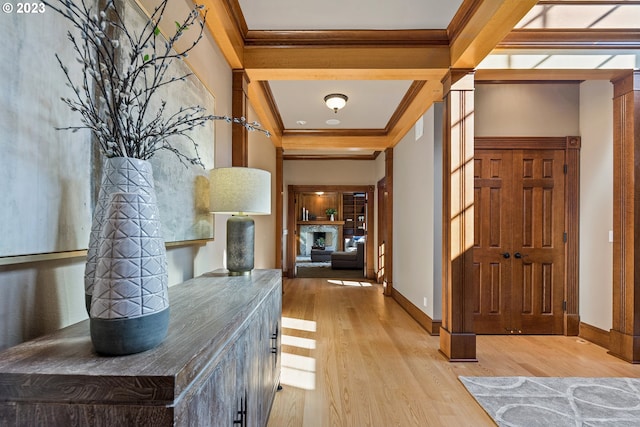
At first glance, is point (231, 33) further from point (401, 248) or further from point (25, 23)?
point (401, 248)

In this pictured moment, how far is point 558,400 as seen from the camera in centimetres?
225

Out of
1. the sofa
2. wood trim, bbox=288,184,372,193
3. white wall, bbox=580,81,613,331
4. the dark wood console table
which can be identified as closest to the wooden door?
white wall, bbox=580,81,613,331

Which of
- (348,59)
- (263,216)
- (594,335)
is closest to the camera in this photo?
(348,59)

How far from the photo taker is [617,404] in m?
2.20

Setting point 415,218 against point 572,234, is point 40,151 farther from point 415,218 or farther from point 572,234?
point 572,234

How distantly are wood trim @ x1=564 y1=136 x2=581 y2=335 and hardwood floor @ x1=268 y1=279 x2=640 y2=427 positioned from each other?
250 mm

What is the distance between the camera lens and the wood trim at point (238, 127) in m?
2.81

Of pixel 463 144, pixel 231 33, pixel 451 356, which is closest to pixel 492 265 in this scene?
pixel 451 356

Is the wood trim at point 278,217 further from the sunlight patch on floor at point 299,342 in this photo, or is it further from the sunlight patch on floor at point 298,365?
the sunlight patch on floor at point 299,342

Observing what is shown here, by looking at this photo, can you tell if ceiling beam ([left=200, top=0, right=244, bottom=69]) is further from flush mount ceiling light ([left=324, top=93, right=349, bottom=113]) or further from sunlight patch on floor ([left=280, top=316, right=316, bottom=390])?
sunlight patch on floor ([left=280, top=316, right=316, bottom=390])

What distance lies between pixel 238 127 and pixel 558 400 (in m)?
3.22

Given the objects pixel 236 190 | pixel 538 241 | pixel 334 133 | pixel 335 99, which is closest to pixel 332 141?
pixel 334 133

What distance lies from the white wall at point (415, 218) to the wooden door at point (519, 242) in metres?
0.54

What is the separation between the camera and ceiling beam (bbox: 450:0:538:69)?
2.06 meters
